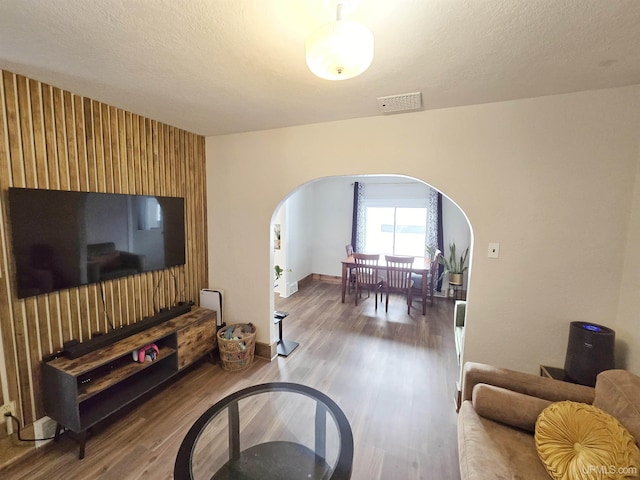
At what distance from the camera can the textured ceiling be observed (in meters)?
1.10

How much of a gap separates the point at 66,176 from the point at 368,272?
12.4ft

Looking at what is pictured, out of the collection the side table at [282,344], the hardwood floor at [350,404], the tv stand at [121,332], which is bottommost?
the hardwood floor at [350,404]

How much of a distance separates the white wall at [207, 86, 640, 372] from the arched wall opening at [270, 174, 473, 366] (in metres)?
2.35

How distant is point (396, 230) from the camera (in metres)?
5.57

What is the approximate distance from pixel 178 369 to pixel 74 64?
2253 mm

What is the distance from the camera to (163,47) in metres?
1.35

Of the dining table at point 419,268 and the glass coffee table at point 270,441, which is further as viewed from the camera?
the dining table at point 419,268

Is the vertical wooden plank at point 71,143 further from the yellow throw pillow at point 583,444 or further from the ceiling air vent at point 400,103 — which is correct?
the yellow throw pillow at point 583,444

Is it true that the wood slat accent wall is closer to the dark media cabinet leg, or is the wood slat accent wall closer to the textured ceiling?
the textured ceiling

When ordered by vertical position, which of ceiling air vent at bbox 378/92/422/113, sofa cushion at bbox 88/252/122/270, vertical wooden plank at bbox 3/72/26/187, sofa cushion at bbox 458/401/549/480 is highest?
ceiling air vent at bbox 378/92/422/113

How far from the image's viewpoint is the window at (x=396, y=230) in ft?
17.7

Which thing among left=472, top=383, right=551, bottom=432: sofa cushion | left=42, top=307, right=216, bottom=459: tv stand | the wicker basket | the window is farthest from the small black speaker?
the window

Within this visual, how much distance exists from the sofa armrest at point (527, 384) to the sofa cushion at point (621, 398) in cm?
12

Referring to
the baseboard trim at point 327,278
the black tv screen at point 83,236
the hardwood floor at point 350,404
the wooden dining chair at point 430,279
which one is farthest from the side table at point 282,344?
the baseboard trim at point 327,278
